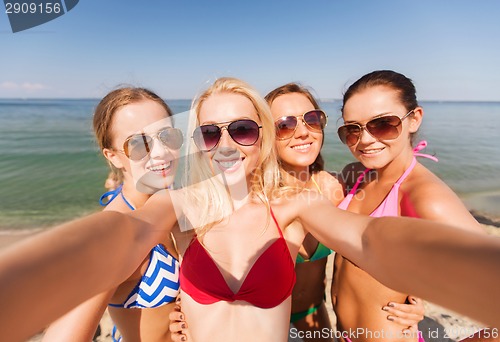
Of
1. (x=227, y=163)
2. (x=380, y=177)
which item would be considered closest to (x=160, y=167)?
(x=227, y=163)

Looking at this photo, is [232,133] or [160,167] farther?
[160,167]

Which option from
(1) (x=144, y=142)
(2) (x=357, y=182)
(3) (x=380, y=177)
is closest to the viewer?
(1) (x=144, y=142)

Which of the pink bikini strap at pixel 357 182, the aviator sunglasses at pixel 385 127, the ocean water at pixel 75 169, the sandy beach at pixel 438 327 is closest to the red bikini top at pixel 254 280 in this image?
the pink bikini strap at pixel 357 182

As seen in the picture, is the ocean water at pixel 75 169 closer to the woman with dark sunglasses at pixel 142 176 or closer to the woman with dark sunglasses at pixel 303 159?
the woman with dark sunglasses at pixel 142 176

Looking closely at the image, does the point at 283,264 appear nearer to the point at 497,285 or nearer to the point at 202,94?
the point at 497,285

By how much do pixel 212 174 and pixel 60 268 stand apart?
1.49 m

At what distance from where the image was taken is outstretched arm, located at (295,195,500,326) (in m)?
0.66

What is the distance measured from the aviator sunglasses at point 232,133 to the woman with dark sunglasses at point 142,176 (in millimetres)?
354

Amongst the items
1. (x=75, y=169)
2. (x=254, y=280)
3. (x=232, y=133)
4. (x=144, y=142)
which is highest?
(x=232, y=133)

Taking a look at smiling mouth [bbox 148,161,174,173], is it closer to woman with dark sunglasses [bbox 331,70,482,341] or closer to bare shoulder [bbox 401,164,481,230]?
woman with dark sunglasses [bbox 331,70,482,341]

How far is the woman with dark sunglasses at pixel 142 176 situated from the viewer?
1.96 meters

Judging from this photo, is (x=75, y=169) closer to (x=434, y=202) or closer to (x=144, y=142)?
(x=144, y=142)

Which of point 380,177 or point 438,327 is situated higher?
point 380,177

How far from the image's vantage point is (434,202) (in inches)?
68.2
